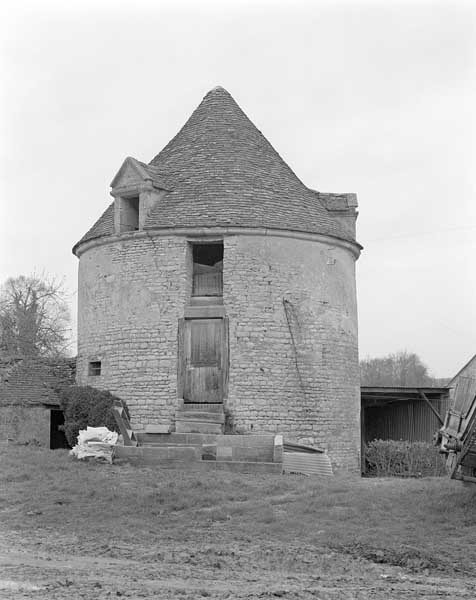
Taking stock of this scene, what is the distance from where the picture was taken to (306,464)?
17.6 meters

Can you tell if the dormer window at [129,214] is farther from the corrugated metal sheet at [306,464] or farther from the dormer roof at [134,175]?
the corrugated metal sheet at [306,464]

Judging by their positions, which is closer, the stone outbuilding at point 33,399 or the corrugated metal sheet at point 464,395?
the corrugated metal sheet at point 464,395

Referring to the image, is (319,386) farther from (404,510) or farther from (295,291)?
(404,510)

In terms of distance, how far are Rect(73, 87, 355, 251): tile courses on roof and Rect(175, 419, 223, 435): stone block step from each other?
4738mm

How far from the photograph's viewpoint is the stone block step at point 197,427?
65.2ft

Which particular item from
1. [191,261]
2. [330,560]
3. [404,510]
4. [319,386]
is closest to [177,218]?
[191,261]

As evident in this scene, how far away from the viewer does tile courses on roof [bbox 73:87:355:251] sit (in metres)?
21.3

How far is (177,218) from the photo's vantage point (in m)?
21.2

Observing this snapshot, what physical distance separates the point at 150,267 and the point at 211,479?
23.7 ft

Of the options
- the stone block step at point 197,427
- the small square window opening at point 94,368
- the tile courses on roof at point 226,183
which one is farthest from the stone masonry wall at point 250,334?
the tile courses on roof at point 226,183

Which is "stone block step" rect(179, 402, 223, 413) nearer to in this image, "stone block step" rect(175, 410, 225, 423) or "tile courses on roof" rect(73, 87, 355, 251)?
"stone block step" rect(175, 410, 225, 423)

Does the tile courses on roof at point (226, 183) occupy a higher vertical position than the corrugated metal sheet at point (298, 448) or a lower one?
higher

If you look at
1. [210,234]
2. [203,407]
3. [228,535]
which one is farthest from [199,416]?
[228,535]

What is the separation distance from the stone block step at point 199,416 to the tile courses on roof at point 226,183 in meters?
4.49
